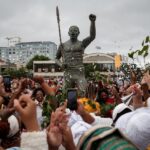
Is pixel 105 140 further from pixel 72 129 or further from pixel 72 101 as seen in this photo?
pixel 72 101

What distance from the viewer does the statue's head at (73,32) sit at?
33.7 ft

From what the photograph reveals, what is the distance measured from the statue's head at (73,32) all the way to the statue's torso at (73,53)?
184 mm

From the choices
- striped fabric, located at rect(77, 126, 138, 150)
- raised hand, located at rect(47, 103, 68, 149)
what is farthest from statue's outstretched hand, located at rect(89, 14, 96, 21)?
striped fabric, located at rect(77, 126, 138, 150)

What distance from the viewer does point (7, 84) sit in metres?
6.63

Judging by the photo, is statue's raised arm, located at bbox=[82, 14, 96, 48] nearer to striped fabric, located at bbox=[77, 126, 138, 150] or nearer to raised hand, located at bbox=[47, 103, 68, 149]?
raised hand, located at bbox=[47, 103, 68, 149]

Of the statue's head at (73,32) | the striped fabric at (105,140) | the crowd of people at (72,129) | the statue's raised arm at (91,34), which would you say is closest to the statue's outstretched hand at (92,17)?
the statue's raised arm at (91,34)

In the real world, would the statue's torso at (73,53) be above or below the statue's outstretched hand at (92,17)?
below

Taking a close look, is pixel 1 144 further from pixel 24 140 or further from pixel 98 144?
pixel 98 144

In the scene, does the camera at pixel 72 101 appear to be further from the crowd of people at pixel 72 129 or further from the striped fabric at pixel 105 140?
the striped fabric at pixel 105 140

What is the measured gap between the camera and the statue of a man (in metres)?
10.4

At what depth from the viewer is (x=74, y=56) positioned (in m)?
10.5

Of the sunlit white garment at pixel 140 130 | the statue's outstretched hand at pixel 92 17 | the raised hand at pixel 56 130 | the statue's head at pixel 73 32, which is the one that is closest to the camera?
the sunlit white garment at pixel 140 130

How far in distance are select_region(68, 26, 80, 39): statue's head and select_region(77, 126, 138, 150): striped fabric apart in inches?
325

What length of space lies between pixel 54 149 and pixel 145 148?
1.88ft
